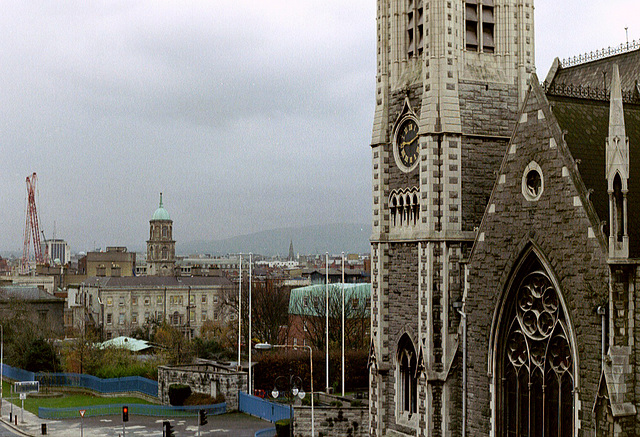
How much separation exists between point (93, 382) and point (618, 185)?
177 feet

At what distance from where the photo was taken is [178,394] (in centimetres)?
5947

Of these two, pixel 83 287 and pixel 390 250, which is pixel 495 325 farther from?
pixel 83 287

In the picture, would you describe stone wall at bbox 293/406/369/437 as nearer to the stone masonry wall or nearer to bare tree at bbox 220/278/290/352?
the stone masonry wall

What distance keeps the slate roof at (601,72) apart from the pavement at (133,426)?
27.6m

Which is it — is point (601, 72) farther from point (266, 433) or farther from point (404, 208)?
point (266, 433)

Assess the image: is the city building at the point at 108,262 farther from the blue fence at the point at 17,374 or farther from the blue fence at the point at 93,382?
the blue fence at the point at 93,382

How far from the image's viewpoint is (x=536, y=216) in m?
26.9

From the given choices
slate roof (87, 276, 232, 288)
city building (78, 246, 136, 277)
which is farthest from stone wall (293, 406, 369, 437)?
city building (78, 246, 136, 277)

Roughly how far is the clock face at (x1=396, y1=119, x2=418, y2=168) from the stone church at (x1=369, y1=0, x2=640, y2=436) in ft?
0.29

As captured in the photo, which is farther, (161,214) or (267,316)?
(161,214)

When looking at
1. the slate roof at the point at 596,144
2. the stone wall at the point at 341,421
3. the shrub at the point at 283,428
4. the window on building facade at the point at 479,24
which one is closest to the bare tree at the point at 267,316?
the shrub at the point at 283,428

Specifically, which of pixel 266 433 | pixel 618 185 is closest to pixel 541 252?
pixel 618 185

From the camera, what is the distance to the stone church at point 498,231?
2428 cm

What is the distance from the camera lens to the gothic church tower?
3228cm
